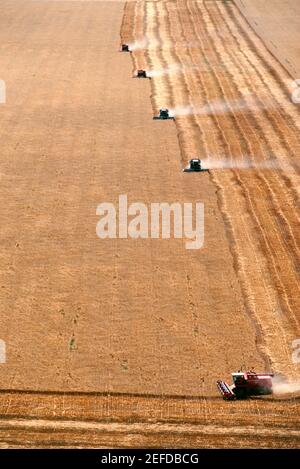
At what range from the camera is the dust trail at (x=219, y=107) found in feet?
186

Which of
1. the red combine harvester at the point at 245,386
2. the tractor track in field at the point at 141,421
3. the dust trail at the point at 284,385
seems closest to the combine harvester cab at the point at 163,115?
the dust trail at the point at 284,385

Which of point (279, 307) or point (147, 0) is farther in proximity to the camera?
point (147, 0)

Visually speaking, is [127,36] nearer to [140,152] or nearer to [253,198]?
[140,152]

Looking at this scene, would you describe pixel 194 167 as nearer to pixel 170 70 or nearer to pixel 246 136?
pixel 246 136

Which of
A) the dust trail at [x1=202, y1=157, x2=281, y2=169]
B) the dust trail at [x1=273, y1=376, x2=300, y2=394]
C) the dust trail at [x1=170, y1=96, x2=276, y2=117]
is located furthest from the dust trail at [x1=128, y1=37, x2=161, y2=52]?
the dust trail at [x1=273, y1=376, x2=300, y2=394]

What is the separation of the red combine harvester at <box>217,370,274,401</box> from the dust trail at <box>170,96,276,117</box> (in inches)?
1250

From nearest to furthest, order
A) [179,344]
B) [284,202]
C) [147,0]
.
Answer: [179,344] < [284,202] < [147,0]

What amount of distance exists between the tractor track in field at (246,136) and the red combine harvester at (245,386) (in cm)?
155

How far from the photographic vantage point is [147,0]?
97.3m

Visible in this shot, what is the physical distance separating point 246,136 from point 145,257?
18538mm

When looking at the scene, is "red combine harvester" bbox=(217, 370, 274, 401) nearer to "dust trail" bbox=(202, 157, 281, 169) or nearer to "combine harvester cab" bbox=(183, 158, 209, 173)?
"combine harvester cab" bbox=(183, 158, 209, 173)

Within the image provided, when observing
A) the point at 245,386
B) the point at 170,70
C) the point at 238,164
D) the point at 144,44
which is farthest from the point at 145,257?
the point at 144,44

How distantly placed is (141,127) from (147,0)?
4864cm
